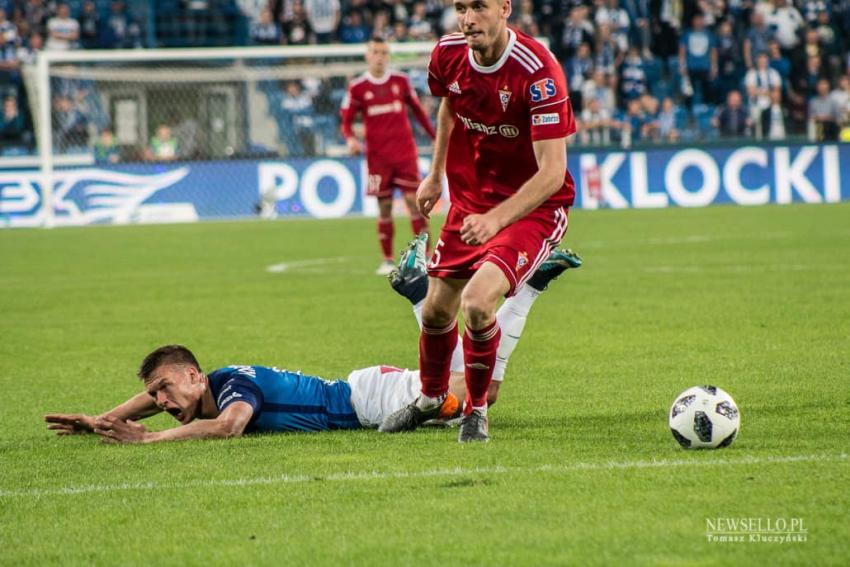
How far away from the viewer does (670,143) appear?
24625 millimetres

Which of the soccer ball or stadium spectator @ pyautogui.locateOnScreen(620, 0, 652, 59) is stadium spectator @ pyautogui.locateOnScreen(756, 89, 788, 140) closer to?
stadium spectator @ pyautogui.locateOnScreen(620, 0, 652, 59)

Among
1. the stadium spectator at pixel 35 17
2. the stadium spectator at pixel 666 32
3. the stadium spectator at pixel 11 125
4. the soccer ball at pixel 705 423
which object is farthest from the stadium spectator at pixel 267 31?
the soccer ball at pixel 705 423

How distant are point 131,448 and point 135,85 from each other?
20708mm

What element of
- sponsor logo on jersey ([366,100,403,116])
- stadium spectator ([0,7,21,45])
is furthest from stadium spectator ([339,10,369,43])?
sponsor logo on jersey ([366,100,403,116])

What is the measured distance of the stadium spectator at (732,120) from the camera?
2511 cm

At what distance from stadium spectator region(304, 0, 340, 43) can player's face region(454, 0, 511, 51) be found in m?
23.8

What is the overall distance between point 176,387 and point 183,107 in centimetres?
2016

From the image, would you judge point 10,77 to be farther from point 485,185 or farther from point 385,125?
point 485,185

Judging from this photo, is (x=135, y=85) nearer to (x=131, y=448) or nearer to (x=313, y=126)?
(x=313, y=126)

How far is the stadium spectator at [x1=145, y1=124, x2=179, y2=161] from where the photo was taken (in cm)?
2464

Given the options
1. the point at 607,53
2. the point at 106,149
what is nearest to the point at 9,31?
the point at 106,149

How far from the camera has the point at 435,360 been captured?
6477 millimetres

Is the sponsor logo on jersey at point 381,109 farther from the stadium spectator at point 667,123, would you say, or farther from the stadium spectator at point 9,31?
the stadium spectator at point 9,31

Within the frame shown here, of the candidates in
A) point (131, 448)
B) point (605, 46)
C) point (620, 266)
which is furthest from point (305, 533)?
point (605, 46)
